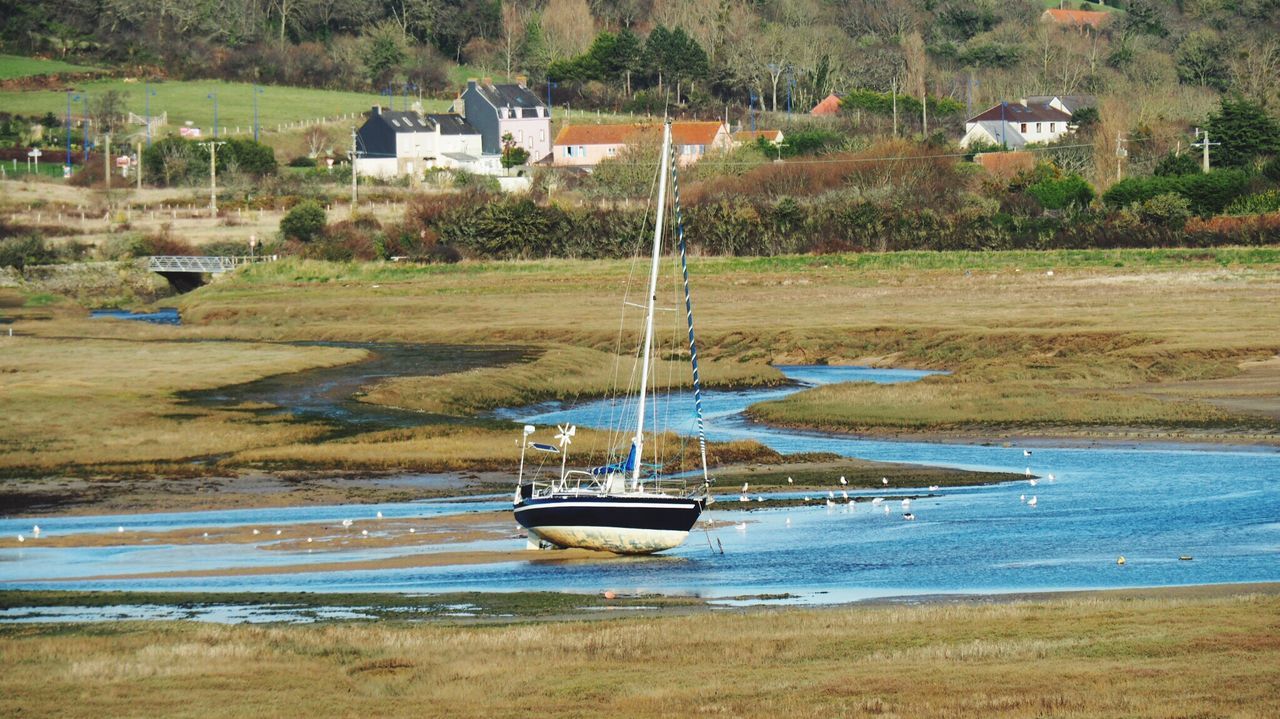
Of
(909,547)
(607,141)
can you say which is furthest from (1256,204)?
(909,547)

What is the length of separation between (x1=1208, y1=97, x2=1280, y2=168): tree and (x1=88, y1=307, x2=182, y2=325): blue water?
78.0 metres

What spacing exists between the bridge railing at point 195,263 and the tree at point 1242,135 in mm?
72518

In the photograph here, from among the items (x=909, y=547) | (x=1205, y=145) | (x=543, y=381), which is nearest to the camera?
(x=909, y=547)

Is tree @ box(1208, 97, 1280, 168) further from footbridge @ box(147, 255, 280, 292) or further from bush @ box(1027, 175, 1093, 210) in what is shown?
footbridge @ box(147, 255, 280, 292)

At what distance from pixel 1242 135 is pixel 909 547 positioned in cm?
10211

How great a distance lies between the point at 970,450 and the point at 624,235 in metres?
75.3

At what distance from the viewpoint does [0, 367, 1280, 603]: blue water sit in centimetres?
3588

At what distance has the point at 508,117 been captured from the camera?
190250 millimetres

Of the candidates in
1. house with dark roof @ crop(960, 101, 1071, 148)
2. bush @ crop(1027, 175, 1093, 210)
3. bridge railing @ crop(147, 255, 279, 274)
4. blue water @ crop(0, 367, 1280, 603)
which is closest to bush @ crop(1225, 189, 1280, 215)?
bush @ crop(1027, 175, 1093, 210)

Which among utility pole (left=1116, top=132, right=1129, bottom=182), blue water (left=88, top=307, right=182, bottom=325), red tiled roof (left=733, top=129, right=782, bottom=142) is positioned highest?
red tiled roof (left=733, top=129, right=782, bottom=142)

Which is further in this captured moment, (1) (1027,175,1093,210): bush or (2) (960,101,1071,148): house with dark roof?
(2) (960,101,1071,148): house with dark roof

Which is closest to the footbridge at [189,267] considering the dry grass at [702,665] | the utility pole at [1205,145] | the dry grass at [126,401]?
the dry grass at [126,401]

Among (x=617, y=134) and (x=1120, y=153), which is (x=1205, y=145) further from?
(x=617, y=134)

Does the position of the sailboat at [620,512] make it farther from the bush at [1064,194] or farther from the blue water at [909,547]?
the bush at [1064,194]
